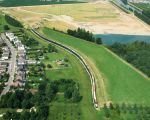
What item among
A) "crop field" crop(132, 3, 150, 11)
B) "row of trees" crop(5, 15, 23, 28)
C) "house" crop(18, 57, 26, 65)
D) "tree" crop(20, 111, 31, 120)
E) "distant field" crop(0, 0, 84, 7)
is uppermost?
"tree" crop(20, 111, 31, 120)

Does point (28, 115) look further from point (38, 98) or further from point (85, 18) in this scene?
point (85, 18)

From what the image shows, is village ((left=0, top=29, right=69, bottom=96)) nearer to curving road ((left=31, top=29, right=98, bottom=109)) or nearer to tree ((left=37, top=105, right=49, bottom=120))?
curving road ((left=31, top=29, right=98, bottom=109))

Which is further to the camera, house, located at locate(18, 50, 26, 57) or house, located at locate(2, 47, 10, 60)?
house, located at locate(18, 50, 26, 57)

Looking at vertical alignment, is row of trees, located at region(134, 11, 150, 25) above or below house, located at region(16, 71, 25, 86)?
below

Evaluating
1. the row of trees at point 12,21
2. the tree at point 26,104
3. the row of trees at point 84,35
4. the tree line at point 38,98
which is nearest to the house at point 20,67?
the tree line at point 38,98

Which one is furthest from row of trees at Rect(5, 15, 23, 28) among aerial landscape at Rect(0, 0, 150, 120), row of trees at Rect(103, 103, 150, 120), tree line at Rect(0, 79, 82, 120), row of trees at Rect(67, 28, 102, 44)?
row of trees at Rect(103, 103, 150, 120)

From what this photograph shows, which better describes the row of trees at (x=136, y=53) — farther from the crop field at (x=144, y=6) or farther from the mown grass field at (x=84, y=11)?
the crop field at (x=144, y=6)

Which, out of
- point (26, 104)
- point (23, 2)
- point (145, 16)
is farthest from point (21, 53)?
point (23, 2)
